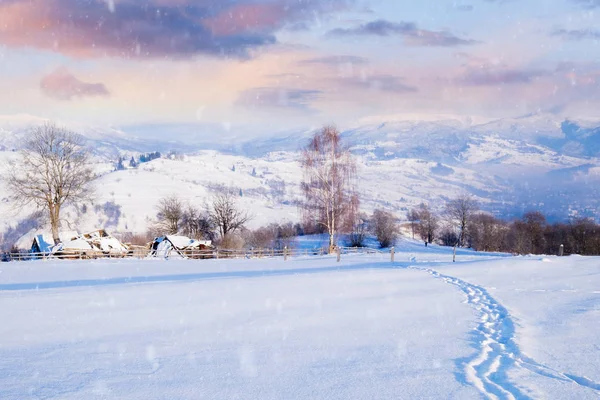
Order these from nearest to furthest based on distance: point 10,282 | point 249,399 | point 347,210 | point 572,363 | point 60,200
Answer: point 249,399
point 572,363
point 10,282
point 347,210
point 60,200

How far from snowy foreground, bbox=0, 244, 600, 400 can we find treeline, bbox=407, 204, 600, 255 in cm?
A: 6575

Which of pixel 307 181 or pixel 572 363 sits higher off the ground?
pixel 307 181

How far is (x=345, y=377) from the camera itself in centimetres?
612

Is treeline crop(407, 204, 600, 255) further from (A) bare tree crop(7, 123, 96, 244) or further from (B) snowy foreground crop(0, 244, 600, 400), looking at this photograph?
(B) snowy foreground crop(0, 244, 600, 400)

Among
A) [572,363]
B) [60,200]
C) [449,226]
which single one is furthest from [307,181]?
[449,226]

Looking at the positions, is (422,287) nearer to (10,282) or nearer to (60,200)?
(10,282)

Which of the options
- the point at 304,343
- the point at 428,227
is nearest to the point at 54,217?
the point at 304,343

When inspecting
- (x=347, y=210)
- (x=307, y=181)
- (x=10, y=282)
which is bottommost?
(x=10, y=282)

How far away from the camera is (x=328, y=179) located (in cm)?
3569

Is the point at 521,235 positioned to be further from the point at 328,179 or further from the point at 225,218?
the point at 328,179

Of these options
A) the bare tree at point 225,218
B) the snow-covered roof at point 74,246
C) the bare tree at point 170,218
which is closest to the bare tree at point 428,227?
the bare tree at point 225,218

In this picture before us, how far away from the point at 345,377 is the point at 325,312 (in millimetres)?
4996

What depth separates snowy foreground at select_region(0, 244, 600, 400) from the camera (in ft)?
18.9

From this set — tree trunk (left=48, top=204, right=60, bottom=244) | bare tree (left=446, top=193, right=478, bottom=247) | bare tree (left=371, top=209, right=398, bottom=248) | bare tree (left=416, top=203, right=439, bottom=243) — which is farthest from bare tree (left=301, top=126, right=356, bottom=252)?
bare tree (left=416, top=203, right=439, bottom=243)
